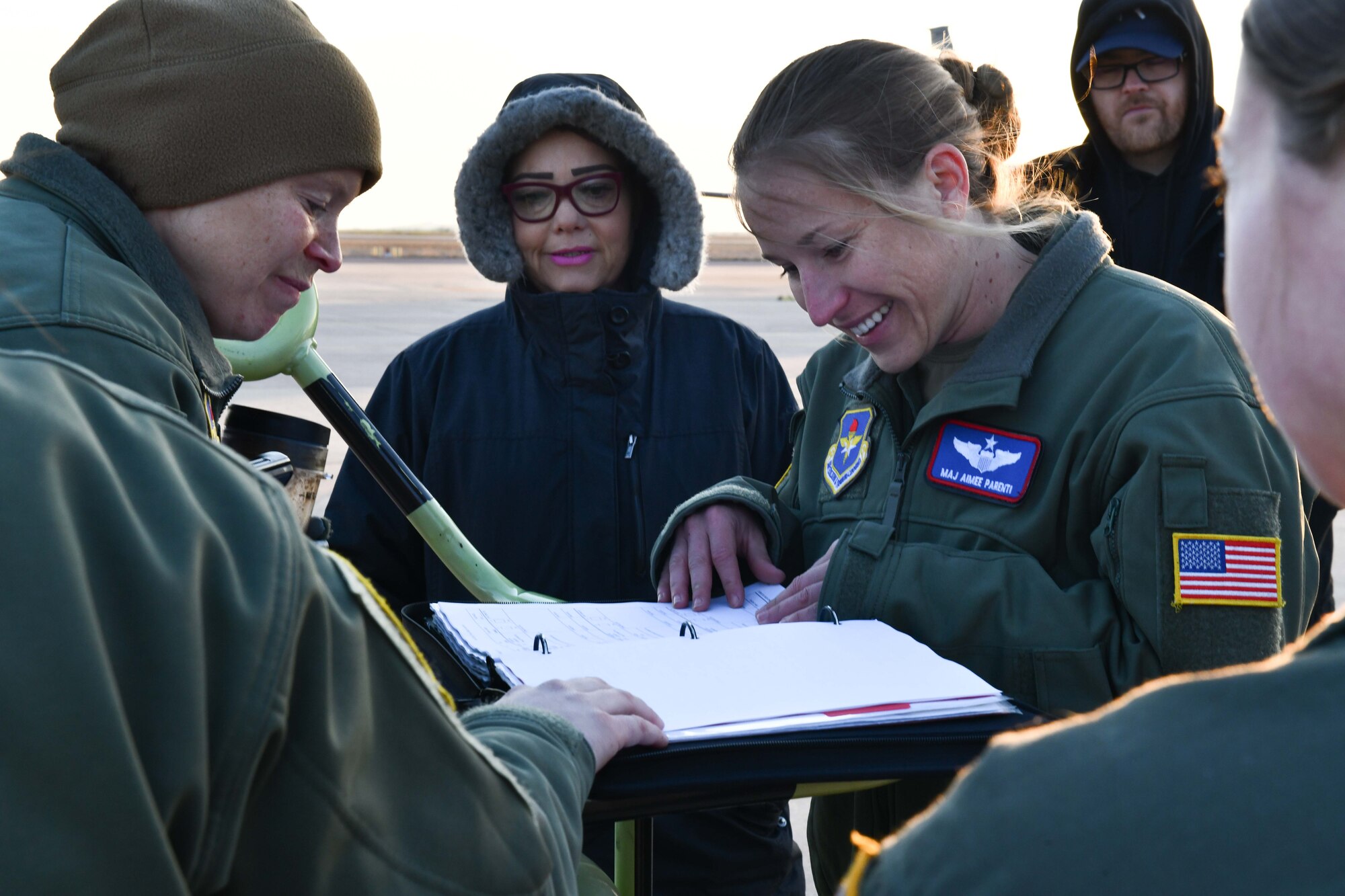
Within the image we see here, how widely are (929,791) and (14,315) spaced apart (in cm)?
132

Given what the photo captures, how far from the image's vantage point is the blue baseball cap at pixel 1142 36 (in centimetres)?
323

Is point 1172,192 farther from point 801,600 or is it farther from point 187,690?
point 187,690

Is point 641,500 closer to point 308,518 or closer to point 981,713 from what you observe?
point 308,518

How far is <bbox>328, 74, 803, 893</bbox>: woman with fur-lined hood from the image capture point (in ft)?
8.21

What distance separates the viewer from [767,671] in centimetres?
144

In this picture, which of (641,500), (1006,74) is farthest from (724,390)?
(1006,74)

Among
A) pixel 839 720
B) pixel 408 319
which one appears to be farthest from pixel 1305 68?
pixel 408 319

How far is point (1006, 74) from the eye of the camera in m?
2.04

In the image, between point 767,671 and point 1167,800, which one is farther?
point 767,671

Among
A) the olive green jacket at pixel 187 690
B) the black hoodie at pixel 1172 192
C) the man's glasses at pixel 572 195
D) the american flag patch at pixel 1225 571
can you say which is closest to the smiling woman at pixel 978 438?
the american flag patch at pixel 1225 571

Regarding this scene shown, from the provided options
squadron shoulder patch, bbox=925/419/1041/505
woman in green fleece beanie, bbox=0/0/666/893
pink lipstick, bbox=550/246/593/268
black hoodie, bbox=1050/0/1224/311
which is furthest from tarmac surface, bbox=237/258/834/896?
woman in green fleece beanie, bbox=0/0/666/893

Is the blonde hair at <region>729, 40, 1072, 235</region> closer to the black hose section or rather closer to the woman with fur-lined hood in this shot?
the woman with fur-lined hood

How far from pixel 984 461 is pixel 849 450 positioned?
1.05 ft

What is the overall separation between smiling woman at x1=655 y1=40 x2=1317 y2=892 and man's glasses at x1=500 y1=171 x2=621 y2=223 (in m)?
0.81
